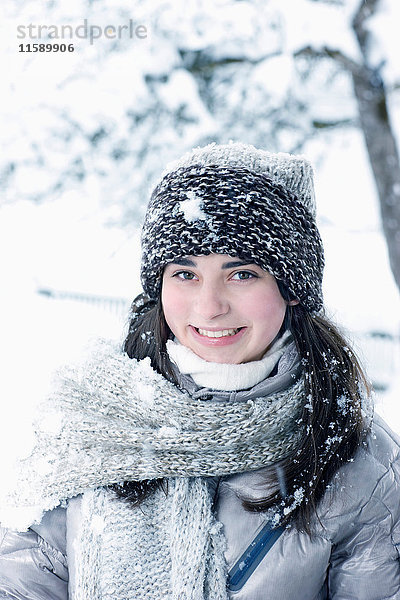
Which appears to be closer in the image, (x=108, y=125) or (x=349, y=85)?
(x=108, y=125)

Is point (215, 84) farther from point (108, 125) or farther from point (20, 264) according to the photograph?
point (20, 264)

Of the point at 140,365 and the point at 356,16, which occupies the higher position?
the point at 356,16

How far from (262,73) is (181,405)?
384 cm

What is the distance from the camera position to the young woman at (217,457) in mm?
1429

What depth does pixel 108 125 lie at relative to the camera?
14.8 feet

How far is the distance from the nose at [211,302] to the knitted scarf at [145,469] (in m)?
0.24

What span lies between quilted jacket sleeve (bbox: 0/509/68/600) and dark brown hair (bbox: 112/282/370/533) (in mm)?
197

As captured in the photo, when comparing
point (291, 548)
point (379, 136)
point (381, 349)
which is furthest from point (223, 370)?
point (381, 349)

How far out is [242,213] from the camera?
4.75 feet

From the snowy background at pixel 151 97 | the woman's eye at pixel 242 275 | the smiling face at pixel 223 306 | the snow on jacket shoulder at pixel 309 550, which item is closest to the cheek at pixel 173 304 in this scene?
the smiling face at pixel 223 306

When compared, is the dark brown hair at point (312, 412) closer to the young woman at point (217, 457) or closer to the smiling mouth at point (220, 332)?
the young woman at point (217, 457)

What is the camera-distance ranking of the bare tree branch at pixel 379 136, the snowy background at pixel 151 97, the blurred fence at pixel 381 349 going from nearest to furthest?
the snowy background at pixel 151 97 → the bare tree branch at pixel 379 136 → the blurred fence at pixel 381 349

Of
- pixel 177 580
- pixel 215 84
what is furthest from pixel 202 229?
pixel 215 84

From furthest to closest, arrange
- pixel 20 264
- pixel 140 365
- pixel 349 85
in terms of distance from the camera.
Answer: pixel 20 264 < pixel 349 85 < pixel 140 365
